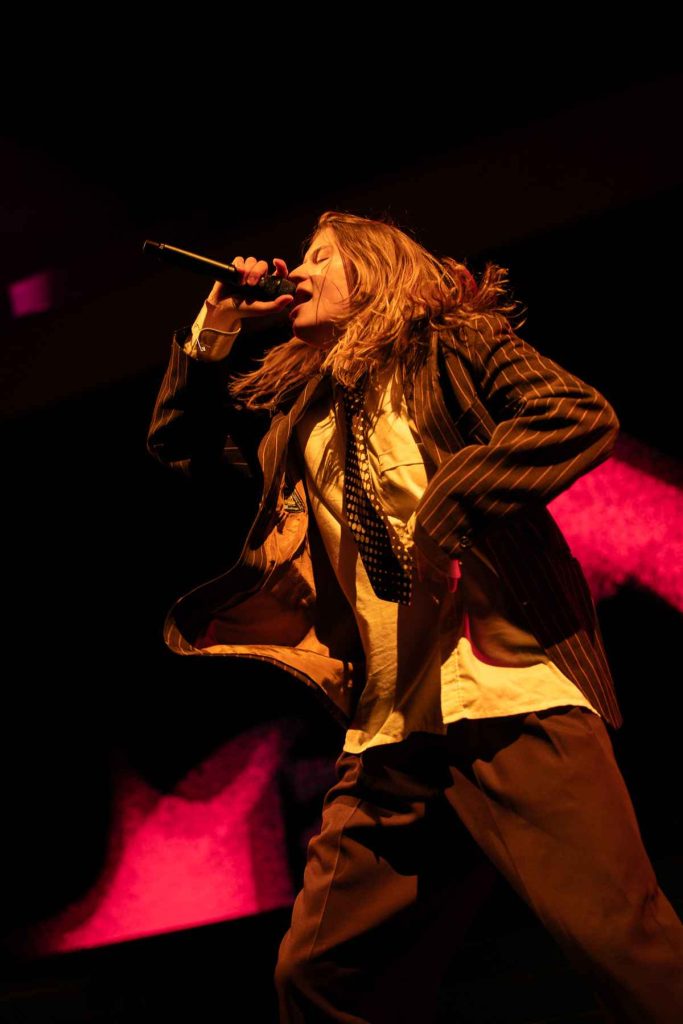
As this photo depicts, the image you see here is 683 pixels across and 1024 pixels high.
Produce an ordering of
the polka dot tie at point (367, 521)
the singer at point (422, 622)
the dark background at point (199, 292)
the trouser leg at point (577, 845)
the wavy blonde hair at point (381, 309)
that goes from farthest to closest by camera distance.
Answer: the dark background at point (199, 292) → the wavy blonde hair at point (381, 309) → the polka dot tie at point (367, 521) → the singer at point (422, 622) → the trouser leg at point (577, 845)

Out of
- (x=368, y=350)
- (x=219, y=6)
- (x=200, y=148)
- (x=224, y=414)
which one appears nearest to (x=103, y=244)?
(x=200, y=148)

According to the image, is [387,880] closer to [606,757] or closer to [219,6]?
[606,757]

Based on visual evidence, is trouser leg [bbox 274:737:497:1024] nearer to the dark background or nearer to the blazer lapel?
the blazer lapel

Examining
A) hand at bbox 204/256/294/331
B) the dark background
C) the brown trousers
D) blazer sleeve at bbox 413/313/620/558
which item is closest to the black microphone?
hand at bbox 204/256/294/331

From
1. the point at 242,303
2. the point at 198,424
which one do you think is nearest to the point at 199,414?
the point at 198,424

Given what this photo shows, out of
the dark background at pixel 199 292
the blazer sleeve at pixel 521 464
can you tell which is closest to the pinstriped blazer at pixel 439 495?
the blazer sleeve at pixel 521 464

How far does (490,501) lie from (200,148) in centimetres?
172

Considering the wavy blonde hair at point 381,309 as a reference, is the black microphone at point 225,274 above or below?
above

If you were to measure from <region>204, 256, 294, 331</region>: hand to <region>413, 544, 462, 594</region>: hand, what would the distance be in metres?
0.58

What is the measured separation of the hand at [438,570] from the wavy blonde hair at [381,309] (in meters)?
0.38

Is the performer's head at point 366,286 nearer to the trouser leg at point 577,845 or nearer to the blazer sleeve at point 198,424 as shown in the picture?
the blazer sleeve at point 198,424

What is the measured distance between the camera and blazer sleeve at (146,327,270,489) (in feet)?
5.53

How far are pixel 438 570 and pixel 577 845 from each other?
405 millimetres

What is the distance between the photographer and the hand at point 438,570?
1.21m
